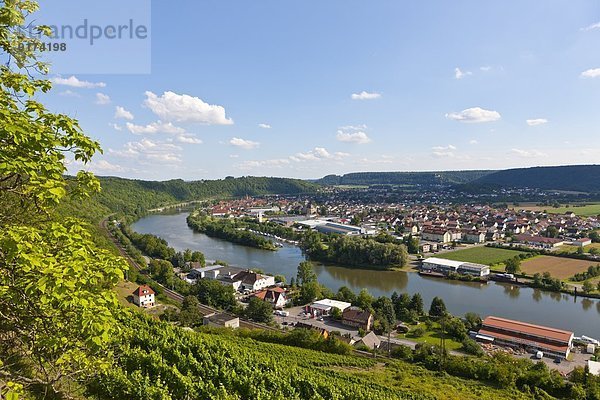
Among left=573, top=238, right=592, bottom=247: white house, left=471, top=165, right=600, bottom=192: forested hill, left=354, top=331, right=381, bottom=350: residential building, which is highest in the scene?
left=471, top=165, right=600, bottom=192: forested hill

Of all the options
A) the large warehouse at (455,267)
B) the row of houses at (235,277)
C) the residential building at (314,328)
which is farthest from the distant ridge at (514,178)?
the residential building at (314,328)

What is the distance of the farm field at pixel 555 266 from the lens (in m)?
17.0

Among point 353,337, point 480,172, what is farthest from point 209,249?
point 480,172

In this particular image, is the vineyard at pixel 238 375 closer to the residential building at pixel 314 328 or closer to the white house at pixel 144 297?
the residential building at pixel 314 328

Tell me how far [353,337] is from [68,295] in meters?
9.90

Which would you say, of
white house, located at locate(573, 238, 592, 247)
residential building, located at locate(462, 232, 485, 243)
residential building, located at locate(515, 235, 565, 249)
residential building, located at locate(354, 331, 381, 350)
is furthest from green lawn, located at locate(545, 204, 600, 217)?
residential building, located at locate(354, 331, 381, 350)

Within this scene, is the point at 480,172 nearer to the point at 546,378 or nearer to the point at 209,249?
the point at 209,249

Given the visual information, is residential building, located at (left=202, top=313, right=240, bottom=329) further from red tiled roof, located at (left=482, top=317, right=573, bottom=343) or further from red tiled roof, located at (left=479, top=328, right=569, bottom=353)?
red tiled roof, located at (left=482, top=317, right=573, bottom=343)

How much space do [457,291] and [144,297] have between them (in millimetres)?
11142

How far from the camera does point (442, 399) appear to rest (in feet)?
21.2

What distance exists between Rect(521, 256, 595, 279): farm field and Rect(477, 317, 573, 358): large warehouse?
25.3 feet

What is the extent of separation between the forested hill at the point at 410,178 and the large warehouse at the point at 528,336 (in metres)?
84.0

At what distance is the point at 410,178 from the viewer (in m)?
99.4

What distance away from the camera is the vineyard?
4180 mm
